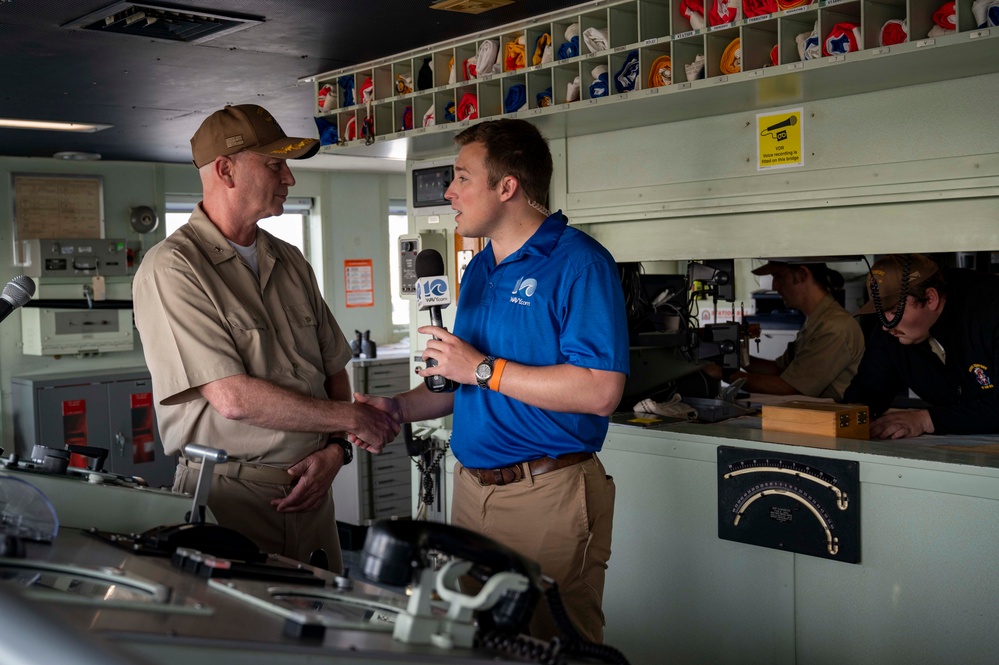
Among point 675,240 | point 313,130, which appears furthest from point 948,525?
point 313,130

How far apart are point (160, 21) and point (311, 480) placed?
218 centimetres

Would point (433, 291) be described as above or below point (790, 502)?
above

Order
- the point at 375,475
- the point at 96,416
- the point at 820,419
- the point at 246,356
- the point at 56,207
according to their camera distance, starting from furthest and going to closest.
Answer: the point at 56,207 → the point at 96,416 → the point at 375,475 → the point at 820,419 → the point at 246,356

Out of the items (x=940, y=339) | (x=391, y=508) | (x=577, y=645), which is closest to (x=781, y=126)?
(x=940, y=339)

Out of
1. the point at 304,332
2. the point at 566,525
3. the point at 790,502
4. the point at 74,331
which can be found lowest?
the point at 790,502

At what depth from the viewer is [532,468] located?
240 centimetres

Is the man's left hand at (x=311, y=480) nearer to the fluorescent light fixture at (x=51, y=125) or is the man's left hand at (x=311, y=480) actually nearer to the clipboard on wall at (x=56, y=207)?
the fluorescent light fixture at (x=51, y=125)

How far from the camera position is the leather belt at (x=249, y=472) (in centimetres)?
245

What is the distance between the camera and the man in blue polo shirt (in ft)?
7.47

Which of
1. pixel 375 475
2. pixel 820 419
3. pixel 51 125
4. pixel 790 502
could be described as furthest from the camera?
pixel 375 475

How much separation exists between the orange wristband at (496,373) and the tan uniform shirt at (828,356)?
9.87 ft

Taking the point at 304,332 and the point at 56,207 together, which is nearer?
the point at 304,332

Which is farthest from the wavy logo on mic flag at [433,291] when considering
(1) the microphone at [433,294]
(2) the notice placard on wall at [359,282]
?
(2) the notice placard on wall at [359,282]

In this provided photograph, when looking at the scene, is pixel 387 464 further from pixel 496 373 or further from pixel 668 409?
pixel 496 373
